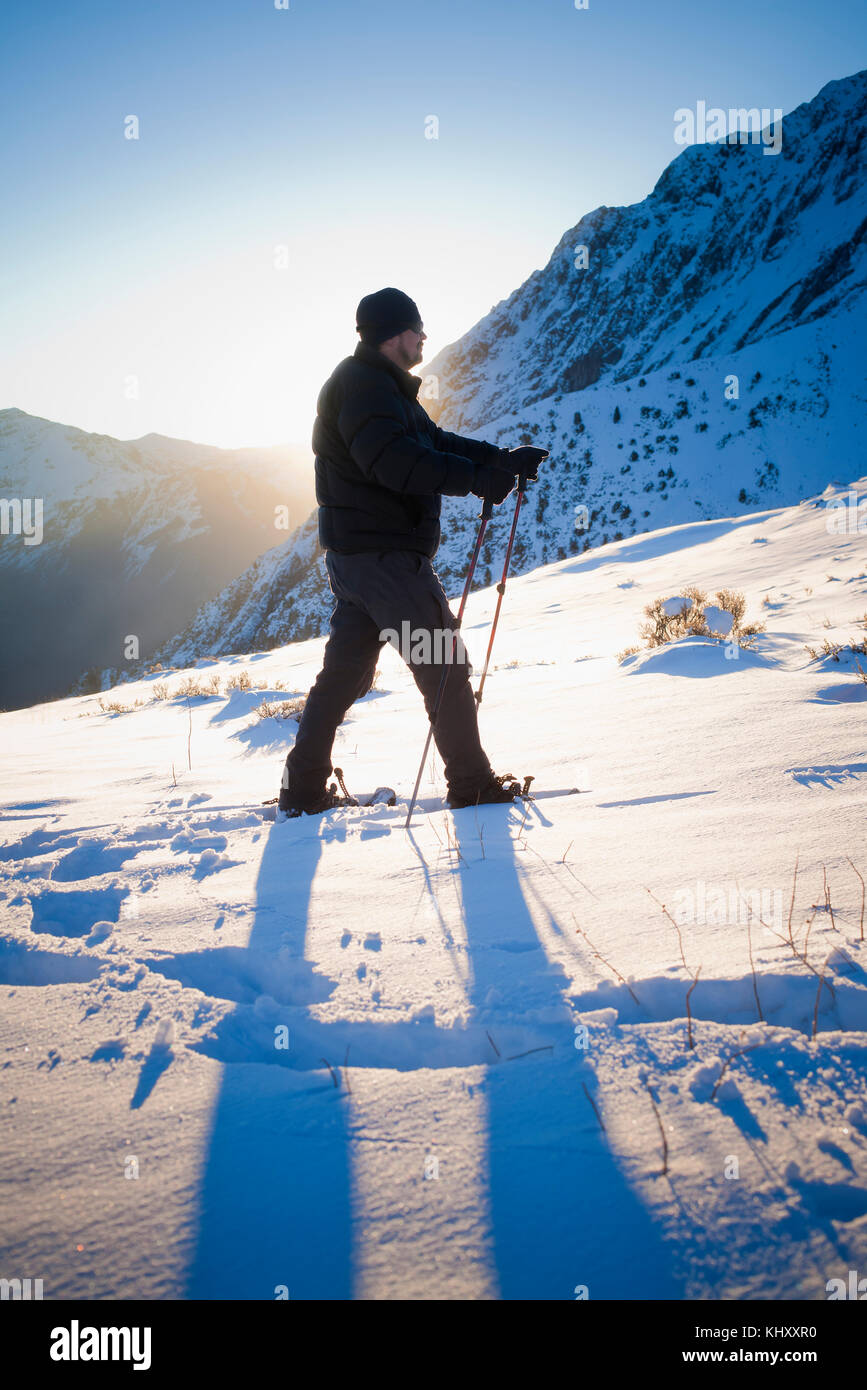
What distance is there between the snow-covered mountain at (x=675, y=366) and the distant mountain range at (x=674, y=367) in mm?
158

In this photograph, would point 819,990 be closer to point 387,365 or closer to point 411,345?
point 387,365

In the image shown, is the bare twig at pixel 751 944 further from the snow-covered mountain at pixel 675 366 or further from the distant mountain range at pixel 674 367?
the snow-covered mountain at pixel 675 366

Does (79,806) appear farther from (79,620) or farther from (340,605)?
(79,620)

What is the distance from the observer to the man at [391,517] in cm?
217

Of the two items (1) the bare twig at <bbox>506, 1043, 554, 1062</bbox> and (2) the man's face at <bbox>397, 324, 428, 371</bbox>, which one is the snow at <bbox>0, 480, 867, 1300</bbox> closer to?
(1) the bare twig at <bbox>506, 1043, 554, 1062</bbox>

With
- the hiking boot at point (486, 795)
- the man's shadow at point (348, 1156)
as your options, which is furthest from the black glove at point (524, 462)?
the man's shadow at point (348, 1156)

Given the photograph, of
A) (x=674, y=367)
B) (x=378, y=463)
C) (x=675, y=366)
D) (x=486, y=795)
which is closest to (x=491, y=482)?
(x=378, y=463)

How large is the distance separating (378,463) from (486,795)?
128 cm

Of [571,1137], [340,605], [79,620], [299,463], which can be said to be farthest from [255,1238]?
[299,463]

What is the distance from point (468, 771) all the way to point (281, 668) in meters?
7.64

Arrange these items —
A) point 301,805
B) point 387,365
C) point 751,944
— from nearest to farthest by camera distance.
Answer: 1. point 751,944
2. point 387,365
3. point 301,805

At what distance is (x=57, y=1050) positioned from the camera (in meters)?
1.05

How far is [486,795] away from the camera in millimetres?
2328

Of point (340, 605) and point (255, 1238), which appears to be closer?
point (255, 1238)
